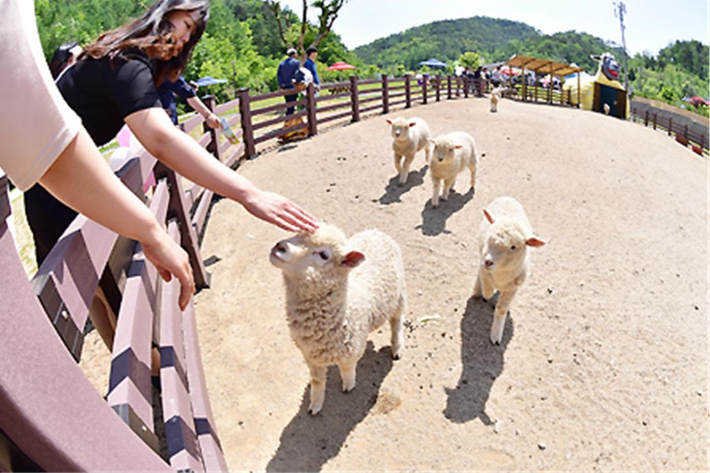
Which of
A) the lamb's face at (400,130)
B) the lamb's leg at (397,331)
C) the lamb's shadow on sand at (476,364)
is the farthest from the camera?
the lamb's face at (400,130)

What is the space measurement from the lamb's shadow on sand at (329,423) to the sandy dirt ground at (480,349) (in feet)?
0.04

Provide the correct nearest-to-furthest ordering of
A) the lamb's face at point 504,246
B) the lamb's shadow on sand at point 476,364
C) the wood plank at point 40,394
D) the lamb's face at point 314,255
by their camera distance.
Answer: the wood plank at point 40,394 → the lamb's face at point 314,255 → the lamb's shadow on sand at point 476,364 → the lamb's face at point 504,246

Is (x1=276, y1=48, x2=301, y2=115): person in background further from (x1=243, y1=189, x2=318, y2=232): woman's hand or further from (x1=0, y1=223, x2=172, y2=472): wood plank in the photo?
(x1=0, y1=223, x2=172, y2=472): wood plank

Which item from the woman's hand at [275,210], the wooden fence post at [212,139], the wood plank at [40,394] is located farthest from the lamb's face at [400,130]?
the wood plank at [40,394]

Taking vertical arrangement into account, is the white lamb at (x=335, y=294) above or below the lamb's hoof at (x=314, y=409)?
above

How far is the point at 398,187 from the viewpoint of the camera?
7.38m

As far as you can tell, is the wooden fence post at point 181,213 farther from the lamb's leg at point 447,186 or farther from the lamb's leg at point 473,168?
the lamb's leg at point 473,168

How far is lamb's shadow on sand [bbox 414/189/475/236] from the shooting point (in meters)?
6.04

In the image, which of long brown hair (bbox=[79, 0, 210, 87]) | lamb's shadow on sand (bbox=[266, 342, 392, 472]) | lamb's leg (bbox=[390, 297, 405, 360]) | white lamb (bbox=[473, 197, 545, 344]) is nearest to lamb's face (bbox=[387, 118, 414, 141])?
white lamb (bbox=[473, 197, 545, 344])

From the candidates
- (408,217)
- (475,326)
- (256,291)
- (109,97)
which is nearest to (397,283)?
(475,326)

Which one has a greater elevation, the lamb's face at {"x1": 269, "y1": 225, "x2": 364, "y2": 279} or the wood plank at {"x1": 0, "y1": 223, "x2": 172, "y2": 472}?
the wood plank at {"x1": 0, "y1": 223, "x2": 172, "y2": 472}

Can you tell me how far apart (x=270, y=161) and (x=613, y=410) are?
7053mm

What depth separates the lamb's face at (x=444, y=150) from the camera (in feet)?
20.5

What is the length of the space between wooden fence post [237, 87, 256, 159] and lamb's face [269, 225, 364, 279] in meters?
6.49
